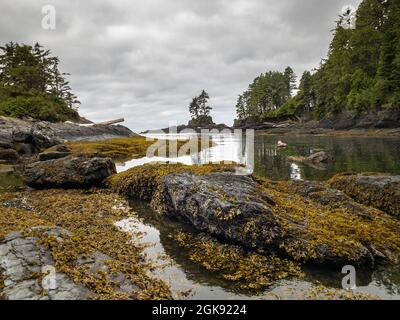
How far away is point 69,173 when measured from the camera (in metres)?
16.7

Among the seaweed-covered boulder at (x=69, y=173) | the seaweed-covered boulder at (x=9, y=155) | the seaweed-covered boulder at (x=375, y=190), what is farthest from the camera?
the seaweed-covered boulder at (x=9, y=155)

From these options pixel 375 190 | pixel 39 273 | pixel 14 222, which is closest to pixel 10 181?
pixel 14 222

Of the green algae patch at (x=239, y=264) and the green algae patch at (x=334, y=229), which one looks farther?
the green algae patch at (x=334, y=229)

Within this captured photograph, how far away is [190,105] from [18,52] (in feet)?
312

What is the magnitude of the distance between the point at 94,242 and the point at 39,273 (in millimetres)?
2607

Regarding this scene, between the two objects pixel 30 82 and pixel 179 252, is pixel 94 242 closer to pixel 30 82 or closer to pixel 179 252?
pixel 179 252

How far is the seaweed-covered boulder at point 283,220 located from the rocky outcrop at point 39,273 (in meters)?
3.28

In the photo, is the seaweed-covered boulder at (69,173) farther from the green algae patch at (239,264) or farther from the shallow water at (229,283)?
the green algae patch at (239,264)

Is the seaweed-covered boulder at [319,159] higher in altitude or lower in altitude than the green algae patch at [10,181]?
higher

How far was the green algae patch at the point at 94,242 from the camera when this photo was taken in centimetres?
586

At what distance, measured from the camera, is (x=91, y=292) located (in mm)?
→ 5395

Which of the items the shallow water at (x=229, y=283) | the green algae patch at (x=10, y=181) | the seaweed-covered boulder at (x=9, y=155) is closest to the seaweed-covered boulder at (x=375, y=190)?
the shallow water at (x=229, y=283)
